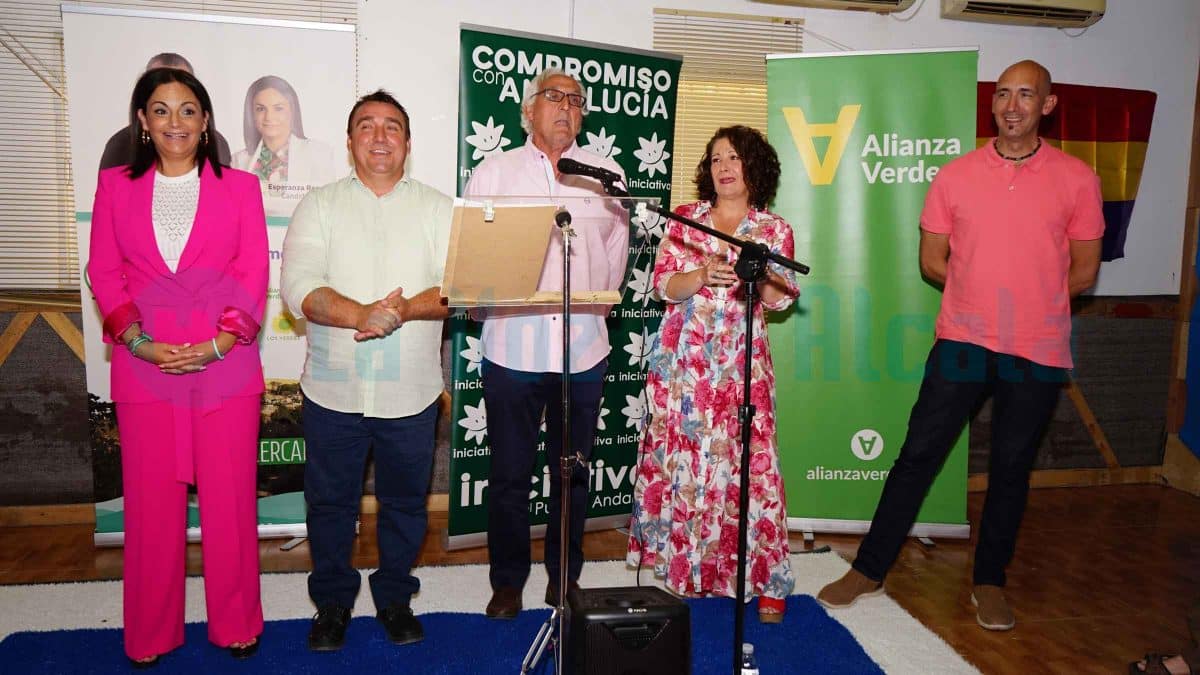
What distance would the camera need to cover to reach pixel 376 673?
2557 millimetres

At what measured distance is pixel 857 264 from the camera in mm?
3893

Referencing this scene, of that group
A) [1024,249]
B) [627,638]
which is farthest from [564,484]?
[1024,249]

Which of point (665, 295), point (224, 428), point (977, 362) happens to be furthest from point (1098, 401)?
point (224, 428)

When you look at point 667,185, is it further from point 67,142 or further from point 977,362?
point 67,142

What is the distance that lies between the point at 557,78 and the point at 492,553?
1672mm

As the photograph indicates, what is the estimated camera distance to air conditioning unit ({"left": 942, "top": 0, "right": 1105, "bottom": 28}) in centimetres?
454

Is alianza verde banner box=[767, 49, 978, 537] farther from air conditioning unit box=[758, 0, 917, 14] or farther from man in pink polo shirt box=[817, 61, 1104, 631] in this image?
→ air conditioning unit box=[758, 0, 917, 14]

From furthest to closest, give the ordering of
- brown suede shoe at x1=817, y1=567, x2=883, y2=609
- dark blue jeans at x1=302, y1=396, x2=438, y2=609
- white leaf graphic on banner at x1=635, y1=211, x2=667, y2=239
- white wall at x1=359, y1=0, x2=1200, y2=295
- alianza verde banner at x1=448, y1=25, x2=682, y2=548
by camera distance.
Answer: white wall at x1=359, y1=0, x2=1200, y2=295 → alianza verde banner at x1=448, y1=25, x2=682, y2=548 → brown suede shoe at x1=817, y1=567, x2=883, y2=609 → dark blue jeans at x1=302, y1=396, x2=438, y2=609 → white leaf graphic on banner at x1=635, y1=211, x2=667, y2=239

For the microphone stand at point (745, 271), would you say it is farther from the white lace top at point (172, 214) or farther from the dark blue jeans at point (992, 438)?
the white lace top at point (172, 214)

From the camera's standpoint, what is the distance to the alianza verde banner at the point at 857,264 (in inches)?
150

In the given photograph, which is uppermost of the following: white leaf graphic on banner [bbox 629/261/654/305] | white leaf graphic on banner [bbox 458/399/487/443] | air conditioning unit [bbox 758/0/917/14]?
air conditioning unit [bbox 758/0/917/14]

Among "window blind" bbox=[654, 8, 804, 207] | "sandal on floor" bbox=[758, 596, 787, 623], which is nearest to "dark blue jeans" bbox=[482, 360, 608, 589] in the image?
"sandal on floor" bbox=[758, 596, 787, 623]

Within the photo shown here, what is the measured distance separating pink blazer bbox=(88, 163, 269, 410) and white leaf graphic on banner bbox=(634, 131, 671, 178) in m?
1.88

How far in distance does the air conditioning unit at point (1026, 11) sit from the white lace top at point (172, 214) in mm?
4032
